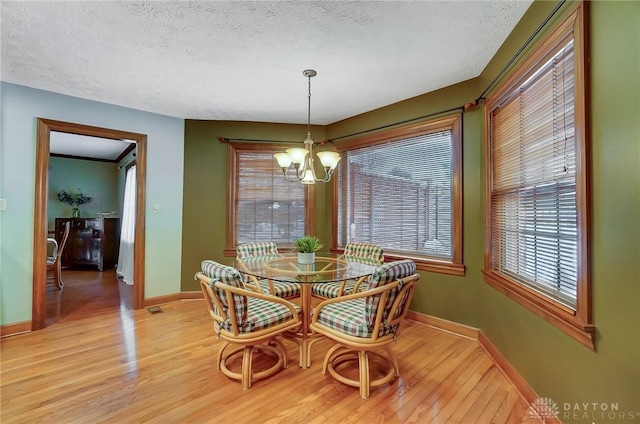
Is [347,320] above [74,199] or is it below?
below

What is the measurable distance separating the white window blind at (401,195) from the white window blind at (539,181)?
63cm

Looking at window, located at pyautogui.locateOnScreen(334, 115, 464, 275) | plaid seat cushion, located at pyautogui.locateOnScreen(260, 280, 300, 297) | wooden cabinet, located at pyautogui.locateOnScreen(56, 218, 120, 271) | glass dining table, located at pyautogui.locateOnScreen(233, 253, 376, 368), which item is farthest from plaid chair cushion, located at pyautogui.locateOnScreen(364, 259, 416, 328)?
wooden cabinet, located at pyautogui.locateOnScreen(56, 218, 120, 271)

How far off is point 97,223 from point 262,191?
403cm

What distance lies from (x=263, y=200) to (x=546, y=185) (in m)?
3.16

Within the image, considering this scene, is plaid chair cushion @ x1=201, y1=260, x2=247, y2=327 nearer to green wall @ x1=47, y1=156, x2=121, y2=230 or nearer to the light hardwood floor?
the light hardwood floor

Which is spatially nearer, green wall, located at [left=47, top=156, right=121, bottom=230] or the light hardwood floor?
the light hardwood floor

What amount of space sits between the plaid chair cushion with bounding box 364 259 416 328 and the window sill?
0.73 m

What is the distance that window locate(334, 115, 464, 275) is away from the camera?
9.35ft

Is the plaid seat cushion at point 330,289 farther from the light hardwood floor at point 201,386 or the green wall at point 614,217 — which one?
the green wall at point 614,217

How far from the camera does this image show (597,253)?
1237 mm

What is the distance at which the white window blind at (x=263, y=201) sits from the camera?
3.93m

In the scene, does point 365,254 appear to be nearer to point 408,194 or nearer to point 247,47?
point 408,194

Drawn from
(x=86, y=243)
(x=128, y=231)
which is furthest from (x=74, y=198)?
(x=128, y=231)

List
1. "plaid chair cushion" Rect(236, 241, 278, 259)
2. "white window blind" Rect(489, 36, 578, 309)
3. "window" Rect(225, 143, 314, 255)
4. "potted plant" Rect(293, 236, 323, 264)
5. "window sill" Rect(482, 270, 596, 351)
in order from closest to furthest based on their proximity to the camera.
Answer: "window sill" Rect(482, 270, 596, 351) < "white window blind" Rect(489, 36, 578, 309) < "potted plant" Rect(293, 236, 323, 264) < "plaid chair cushion" Rect(236, 241, 278, 259) < "window" Rect(225, 143, 314, 255)
